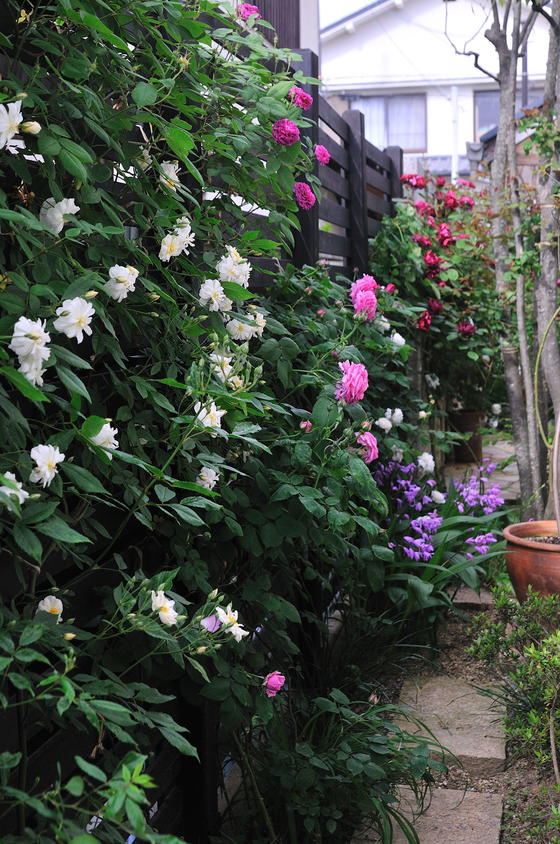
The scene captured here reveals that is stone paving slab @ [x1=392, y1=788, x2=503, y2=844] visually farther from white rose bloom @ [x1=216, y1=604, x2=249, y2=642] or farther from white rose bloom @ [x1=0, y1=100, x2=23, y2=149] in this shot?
white rose bloom @ [x1=0, y1=100, x2=23, y2=149]

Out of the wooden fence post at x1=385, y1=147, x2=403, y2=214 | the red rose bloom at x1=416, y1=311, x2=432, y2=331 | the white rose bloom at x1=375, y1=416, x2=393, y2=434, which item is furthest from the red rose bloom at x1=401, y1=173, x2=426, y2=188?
the white rose bloom at x1=375, y1=416, x2=393, y2=434

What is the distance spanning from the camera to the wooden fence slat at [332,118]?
11.5 ft

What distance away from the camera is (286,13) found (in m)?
5.21

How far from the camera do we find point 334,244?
380 cm

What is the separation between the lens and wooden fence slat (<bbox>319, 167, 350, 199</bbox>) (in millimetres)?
3578

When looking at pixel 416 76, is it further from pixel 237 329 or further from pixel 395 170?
pixel 237 329

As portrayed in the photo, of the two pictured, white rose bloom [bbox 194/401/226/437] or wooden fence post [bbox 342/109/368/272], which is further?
wooden fence post [bbox 342/109/368/272]

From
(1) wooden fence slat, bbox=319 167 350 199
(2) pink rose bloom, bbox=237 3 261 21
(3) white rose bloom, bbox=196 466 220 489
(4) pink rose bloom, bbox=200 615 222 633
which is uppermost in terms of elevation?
(2) pink rose bloom, bbox=237 3 261 21

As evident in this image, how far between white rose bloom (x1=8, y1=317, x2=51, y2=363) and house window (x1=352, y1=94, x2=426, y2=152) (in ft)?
61.4

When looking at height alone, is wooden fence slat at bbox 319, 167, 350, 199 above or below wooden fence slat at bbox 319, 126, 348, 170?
below

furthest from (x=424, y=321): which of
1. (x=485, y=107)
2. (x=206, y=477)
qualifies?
(x=485, y=107)

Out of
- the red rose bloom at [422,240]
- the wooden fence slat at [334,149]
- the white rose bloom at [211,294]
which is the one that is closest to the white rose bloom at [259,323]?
the white rose bloom at [211,294]

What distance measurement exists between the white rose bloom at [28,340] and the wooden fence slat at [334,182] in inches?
102

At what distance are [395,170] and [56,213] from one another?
14.4 ft
